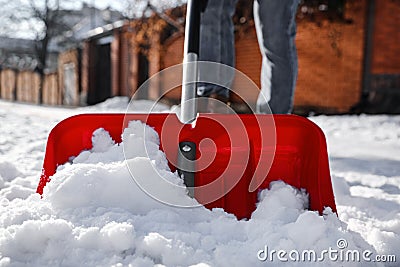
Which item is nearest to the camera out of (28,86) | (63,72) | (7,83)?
(63,72)

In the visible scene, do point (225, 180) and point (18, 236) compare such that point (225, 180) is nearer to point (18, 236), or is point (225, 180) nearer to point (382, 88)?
point (18, 236)

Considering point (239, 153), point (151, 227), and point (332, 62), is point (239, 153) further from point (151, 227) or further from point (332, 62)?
point (332, 62)

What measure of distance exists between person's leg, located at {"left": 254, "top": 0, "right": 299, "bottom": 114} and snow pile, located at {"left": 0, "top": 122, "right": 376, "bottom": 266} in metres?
0.81

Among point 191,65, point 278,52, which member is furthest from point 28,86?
point 191,65

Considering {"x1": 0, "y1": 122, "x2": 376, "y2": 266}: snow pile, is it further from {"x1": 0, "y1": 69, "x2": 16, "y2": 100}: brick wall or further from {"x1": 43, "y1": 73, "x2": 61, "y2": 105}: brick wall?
{"x1": 0, "y1": 69, "x2": 16, "y2": 100}: brick wall

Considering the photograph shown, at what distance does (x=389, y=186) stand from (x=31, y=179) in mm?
1466

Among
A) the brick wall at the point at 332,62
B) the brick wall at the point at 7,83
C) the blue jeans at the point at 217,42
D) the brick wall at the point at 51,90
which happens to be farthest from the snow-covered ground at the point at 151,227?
the brick wall at the point at 7,83

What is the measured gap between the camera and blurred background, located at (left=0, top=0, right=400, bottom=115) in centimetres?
566

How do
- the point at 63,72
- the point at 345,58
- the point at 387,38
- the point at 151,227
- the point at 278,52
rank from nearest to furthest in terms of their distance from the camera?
the point at 151,227
the point at 278,52
the point at 387,38
the point at 345,58
the point at 63,72

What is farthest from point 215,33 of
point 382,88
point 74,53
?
point 74,53

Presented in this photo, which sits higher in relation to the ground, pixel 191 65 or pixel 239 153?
pixel 191 65

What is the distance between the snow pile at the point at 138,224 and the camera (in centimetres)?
86

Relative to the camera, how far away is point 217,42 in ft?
6.48

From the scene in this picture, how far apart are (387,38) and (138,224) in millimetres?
5592
